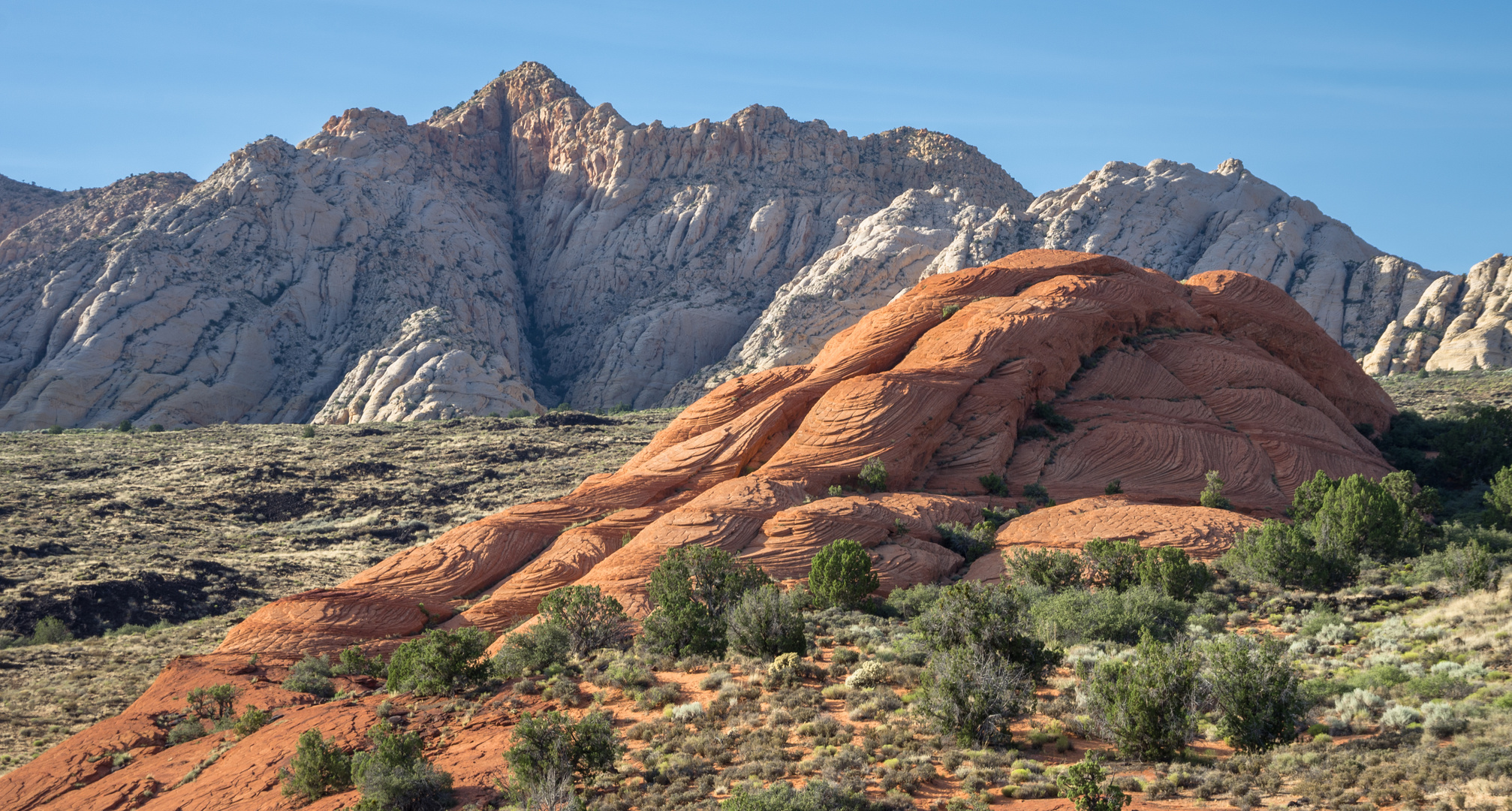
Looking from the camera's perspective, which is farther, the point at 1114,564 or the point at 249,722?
the point at 1114,564

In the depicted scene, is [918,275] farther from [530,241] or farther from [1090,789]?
[1090,789]

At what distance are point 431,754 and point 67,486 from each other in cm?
4604

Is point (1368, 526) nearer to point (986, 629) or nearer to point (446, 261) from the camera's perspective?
point (986, 629)

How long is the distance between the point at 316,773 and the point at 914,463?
74.8 feet

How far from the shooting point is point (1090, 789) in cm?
1144

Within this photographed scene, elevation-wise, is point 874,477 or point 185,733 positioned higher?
point 874,477

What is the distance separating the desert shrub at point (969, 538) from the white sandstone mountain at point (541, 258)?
2584 inches

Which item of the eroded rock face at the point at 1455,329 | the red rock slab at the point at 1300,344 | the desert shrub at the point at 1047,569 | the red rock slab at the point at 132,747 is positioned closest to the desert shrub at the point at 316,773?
the red rock slab at the point at 132,747

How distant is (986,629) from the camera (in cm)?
1708

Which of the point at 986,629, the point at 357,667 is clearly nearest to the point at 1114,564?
the point at 986,629

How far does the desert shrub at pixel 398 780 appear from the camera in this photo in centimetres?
1398

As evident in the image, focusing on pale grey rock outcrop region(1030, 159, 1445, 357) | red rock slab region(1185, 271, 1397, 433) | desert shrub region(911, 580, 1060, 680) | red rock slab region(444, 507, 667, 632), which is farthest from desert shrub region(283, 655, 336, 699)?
pale grey rock outcrop region(1030, 159, 1445, 357)

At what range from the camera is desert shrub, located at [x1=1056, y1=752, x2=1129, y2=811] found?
11.3 meters

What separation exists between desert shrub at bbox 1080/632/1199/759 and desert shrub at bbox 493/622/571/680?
12.2 meters
